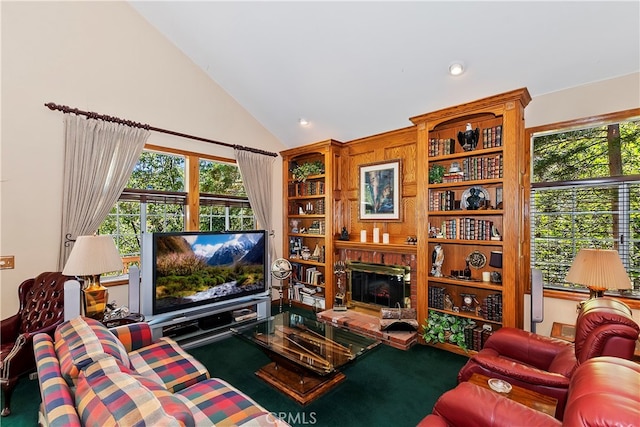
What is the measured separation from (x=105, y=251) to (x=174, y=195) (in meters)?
1.52

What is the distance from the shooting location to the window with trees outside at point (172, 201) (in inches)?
147

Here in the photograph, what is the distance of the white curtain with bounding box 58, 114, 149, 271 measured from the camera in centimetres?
317

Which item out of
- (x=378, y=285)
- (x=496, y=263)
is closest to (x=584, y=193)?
(x=496, y=263)

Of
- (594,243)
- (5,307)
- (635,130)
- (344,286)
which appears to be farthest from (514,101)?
(5,307)

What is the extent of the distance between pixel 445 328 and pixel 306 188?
2.96m

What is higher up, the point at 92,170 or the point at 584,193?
the point at 92,170

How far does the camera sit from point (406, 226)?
13.8ft

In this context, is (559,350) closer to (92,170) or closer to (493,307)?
(493,307)

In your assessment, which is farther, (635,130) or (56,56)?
(56,56)

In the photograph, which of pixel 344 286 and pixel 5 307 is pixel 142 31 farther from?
pixel 344 286

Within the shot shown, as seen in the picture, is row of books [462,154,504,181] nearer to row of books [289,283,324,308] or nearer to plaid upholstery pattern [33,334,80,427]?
row of books [289,283,324,308]

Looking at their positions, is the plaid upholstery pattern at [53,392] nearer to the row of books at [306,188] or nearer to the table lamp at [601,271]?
the table lamp at [601,271]

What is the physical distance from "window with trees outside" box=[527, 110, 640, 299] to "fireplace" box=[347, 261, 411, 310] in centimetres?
148

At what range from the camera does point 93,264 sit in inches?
103
